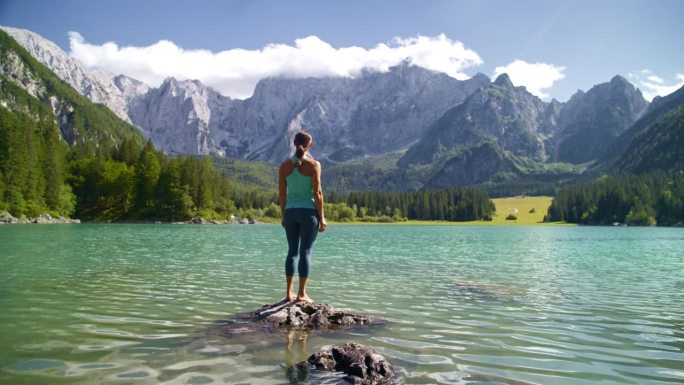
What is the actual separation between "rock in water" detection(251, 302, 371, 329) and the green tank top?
2902mm

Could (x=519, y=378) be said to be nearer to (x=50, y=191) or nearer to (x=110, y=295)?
(x=110, y=295)

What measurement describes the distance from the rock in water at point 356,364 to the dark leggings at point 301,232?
486 centimetres

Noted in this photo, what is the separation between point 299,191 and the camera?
1413 centimetres

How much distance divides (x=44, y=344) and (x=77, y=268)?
752 inches

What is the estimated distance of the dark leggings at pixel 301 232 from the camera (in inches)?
553

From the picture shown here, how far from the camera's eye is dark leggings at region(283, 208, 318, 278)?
46.1 ft

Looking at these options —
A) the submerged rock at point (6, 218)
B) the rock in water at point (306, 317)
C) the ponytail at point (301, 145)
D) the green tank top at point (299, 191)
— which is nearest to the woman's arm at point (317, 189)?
the green tank top at point (299, 191)

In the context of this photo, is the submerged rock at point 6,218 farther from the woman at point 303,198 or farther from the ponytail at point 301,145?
the ponytail at point 301,145

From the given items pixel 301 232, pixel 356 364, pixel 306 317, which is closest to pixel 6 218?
pixel 301 232

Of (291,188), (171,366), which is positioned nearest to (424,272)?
(291,188)

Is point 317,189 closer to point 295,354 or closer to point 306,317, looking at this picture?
point 306,317

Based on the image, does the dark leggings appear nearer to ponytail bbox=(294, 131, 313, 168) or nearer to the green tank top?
the green tank top

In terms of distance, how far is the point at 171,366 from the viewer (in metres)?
9.16

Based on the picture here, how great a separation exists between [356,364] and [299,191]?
6421 mm
